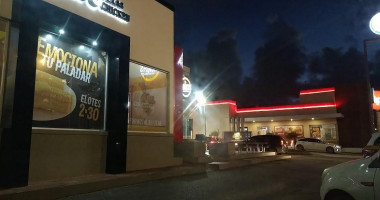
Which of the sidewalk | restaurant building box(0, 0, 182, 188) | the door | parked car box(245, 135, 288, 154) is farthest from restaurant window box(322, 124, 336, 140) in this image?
restaurant building box(0, 0, 182, 188)

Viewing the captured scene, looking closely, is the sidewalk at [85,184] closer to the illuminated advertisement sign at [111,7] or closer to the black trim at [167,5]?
the illuminated advertisement sign at [111,7]

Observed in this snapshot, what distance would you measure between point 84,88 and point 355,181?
8.99 m

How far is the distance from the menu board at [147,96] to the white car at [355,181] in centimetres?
883

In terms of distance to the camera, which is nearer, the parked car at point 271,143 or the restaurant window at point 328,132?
the parked car at point 271,143

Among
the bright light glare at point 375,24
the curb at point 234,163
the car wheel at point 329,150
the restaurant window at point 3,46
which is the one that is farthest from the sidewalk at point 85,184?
the car wheel at point 329,150

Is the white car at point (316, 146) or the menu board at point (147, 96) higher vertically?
the menu board at point (147, 96)

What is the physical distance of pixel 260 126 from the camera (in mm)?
43344

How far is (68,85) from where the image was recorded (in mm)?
11117

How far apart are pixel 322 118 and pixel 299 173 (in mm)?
25601

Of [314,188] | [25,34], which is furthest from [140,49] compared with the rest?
[314,188]

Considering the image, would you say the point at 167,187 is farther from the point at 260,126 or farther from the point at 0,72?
the point at 260,126

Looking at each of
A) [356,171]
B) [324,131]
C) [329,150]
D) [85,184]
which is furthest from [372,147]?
[324,131]

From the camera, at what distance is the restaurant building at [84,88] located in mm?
8859

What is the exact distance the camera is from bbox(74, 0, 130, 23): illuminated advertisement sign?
37.8 ft
